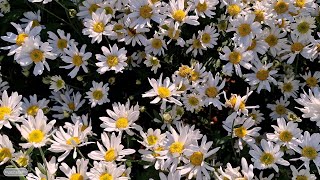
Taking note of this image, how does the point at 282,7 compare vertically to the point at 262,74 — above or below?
above

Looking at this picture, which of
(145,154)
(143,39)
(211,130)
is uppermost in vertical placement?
(143,39)

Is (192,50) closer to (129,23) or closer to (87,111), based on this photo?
(129,23)

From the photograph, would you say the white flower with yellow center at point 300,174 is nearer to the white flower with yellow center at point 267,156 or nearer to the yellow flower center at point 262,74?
the white flower with yellow center at point 267,156

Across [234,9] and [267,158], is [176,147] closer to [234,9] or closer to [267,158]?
[267,158]

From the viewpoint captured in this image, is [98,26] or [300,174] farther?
[98,26]

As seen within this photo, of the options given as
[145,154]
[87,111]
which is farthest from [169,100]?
[87,111]

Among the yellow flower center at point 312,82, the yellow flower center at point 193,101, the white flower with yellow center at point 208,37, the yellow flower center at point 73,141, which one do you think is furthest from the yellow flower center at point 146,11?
the yellow flower center at point 312,82

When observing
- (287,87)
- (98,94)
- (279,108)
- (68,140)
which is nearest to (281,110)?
(279,108)

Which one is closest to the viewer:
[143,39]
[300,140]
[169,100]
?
[300,140]
